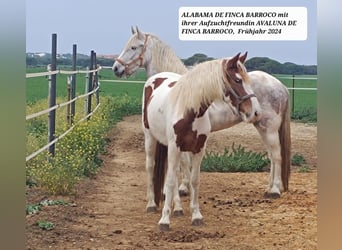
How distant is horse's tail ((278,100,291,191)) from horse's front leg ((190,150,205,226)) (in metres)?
0.42

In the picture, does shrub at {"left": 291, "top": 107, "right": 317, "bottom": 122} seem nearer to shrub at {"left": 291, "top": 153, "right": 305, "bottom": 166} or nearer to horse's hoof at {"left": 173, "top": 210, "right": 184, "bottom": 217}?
shrub at {"left": 291, "top": 153, "right": 305, "bottom": 166}

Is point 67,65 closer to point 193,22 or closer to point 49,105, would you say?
point 49,105

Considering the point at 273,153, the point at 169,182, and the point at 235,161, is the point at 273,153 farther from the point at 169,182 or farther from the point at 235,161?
the point at 169,182

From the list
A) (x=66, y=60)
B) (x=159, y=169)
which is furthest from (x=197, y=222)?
(x=66, y=60)

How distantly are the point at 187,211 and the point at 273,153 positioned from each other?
514 millimetres

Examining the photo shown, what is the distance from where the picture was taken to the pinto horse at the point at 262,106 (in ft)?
13.2

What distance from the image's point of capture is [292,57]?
3848 mm

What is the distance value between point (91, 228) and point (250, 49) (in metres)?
1.10

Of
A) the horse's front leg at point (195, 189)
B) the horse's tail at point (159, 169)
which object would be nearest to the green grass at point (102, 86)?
the horse's tail at point (159, 169)

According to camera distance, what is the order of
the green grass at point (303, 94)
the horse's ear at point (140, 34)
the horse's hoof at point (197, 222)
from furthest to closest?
the horse's hoof at point (197, 222)
the horse's ear at point (140, 34)
the green grass at point (303, 94)

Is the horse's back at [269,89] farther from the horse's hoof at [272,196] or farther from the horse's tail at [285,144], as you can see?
the horse's hoof at [272,196]

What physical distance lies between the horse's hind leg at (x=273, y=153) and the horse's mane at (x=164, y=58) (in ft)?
1.58

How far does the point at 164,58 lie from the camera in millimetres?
4168

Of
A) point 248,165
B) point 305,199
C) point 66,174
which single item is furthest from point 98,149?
point 305,199
